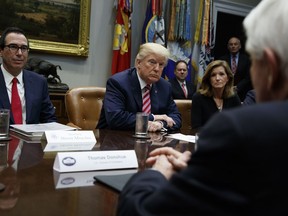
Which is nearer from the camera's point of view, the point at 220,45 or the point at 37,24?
the point at 37,24

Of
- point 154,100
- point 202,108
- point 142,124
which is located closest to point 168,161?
point 142,124

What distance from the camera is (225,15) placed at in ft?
23.0

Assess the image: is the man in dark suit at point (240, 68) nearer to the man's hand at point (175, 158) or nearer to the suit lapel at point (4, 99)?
the suit lapel at point (4, 99)

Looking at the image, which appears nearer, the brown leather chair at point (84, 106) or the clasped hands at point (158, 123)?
the clasped hands at point (158, 123)

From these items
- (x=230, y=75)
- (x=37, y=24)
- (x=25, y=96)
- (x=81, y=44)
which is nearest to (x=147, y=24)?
(x=81, y=44)

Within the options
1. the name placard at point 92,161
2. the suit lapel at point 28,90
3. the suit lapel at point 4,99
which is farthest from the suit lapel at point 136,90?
the name placard at point 92,161

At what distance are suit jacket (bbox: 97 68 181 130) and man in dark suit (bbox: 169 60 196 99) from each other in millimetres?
2397

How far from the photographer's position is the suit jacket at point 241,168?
55cm

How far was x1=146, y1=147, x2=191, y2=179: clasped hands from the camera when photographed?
97cm

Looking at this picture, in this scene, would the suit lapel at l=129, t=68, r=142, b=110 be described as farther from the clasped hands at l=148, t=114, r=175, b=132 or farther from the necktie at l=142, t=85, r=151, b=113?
the clasped hands at l=148, t=114, r=175, b=132

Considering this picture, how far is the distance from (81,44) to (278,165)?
4.62 metres

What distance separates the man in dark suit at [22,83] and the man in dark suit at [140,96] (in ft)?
1.45

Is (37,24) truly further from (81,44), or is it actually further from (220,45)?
(220,45)

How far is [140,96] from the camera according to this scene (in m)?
2.78
